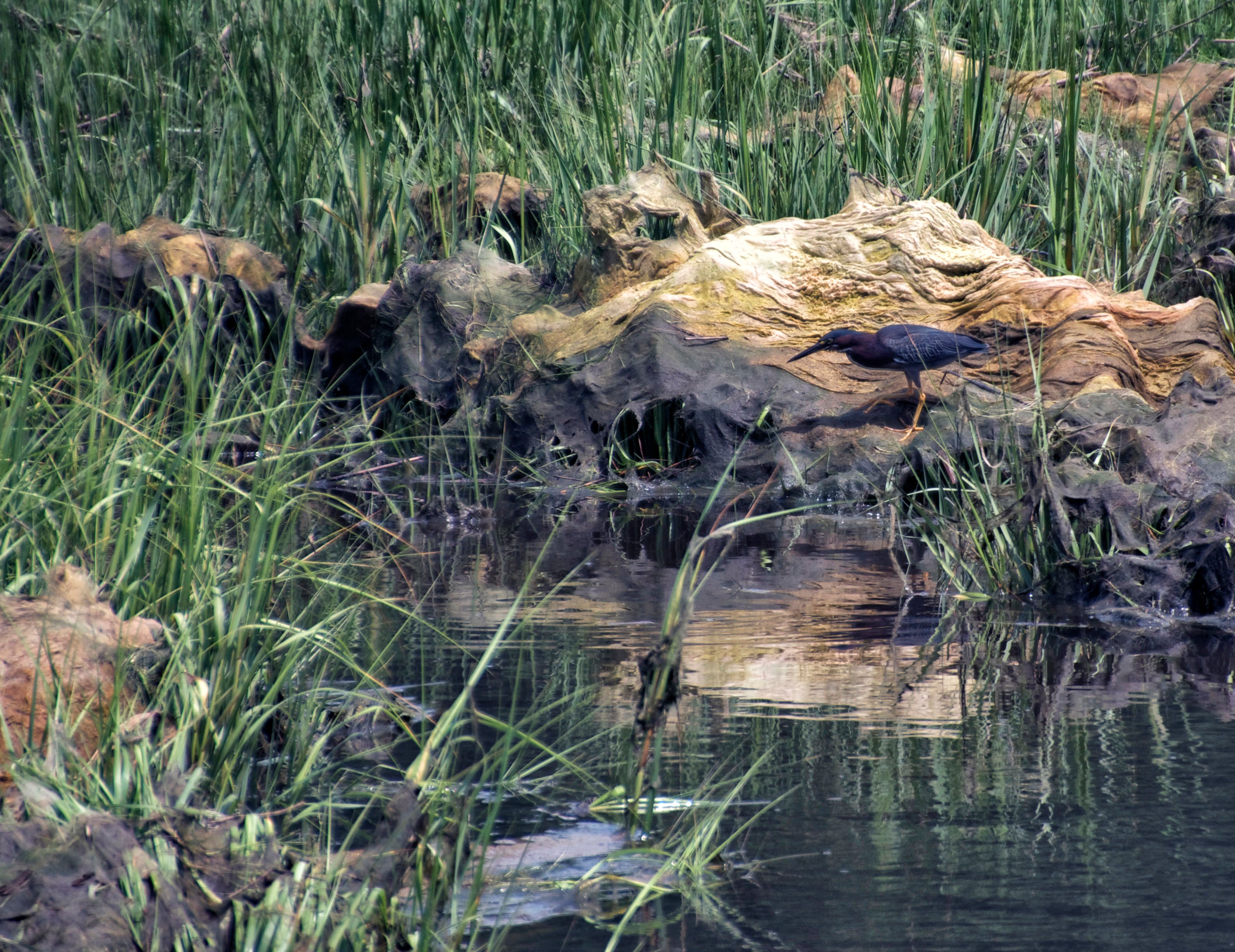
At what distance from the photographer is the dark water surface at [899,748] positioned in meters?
2.08

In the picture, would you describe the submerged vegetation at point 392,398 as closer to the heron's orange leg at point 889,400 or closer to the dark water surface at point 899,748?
the dark water surface at point 899,748

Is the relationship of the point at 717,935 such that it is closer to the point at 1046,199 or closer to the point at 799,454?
the point at 799,454

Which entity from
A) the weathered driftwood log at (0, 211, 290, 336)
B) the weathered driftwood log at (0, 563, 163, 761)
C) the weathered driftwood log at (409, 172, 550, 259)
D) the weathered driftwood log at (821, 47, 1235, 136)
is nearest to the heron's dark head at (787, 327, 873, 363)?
the weathered driftwood log at (821, 47, 1235, 136)

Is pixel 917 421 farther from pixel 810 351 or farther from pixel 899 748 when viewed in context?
pixel 899 748

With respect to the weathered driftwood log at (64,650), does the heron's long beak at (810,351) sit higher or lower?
lower

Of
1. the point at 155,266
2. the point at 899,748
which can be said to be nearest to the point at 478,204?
the point at 155,266

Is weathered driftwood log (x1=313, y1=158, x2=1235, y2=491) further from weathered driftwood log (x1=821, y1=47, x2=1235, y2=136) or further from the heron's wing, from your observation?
weathered driftwood log (x1=821, y1=47, x2=1235, y2=136)

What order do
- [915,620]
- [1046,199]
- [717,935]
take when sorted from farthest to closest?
[1046,199], [915,620], [717,935]

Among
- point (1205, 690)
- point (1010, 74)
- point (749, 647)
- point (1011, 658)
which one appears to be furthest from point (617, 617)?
point (1010, 74)

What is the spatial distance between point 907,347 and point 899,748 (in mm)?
3336

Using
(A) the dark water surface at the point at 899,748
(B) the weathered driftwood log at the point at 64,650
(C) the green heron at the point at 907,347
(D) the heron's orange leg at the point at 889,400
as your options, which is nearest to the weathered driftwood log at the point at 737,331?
(D) the heron's orange leg at the point at 889,400

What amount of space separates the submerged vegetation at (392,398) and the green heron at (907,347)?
454 millimetres

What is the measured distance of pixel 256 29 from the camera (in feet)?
25.6

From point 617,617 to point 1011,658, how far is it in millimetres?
1011
